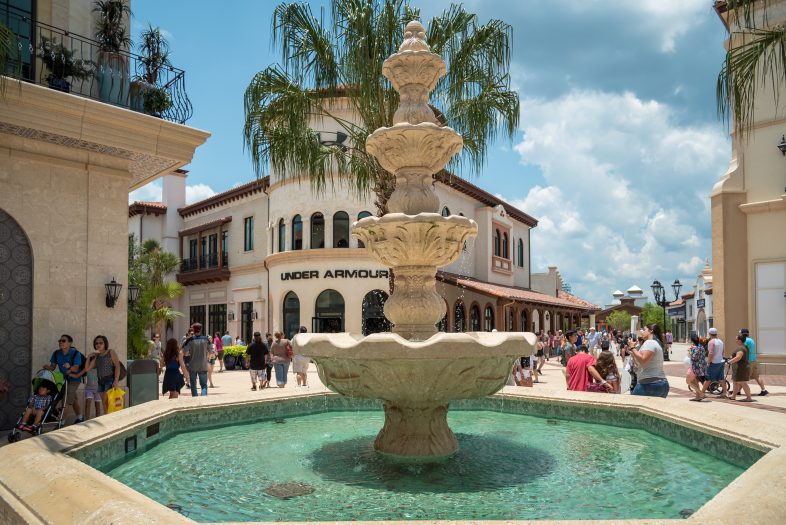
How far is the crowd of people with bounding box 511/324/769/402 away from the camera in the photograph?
8.48m

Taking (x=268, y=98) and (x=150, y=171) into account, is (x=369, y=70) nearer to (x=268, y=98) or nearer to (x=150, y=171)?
(x=268, y=98)

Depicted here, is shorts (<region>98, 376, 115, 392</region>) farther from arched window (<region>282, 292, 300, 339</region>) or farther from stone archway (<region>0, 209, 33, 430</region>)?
arched window (<region>282, 292, 300, 339</region>)

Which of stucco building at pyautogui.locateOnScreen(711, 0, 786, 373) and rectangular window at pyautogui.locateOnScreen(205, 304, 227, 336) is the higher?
stucco building at pyautogui.locateOnScreen(711, 0, 786, 373)

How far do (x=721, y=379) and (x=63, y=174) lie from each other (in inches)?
529

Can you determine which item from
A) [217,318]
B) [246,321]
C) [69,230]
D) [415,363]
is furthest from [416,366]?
[217,318]

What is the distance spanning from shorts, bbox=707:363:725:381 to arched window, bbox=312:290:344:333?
55.5 feet

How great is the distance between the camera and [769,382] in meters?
16.2

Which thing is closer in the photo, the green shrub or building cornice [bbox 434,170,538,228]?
the green shrub

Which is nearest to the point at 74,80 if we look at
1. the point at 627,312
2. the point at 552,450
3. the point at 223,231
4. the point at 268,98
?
the point at 268,98

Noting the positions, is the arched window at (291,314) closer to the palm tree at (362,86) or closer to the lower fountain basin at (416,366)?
the palm tree at (362,86)

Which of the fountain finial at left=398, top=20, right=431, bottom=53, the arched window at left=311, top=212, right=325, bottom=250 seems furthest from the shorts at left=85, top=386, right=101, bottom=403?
the arched window at left=311, top=212, right=325, bottom=250

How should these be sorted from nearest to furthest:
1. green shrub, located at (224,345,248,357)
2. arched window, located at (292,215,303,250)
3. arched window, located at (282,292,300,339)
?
green shrub, located at (224,345,248,357)
arched window, located at (282,292,300,339)
arched window, located at (292,215,303,250)

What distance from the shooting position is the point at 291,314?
92.1 feet

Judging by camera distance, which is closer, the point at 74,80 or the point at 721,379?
the point at 74,80
